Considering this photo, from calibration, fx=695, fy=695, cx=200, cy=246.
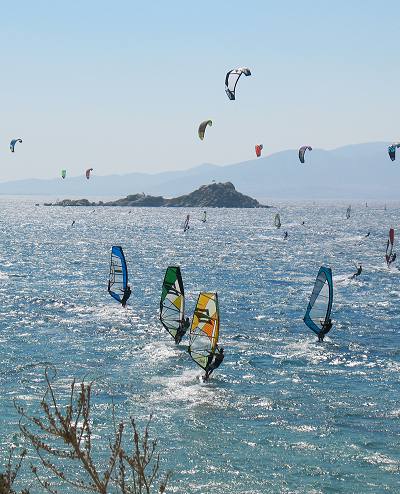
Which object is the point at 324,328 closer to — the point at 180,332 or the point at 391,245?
the point at 180,332

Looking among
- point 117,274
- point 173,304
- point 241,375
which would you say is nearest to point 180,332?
point 173,304

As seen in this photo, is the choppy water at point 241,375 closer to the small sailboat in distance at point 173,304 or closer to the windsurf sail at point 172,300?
the small sailboat in distance at point 173,304

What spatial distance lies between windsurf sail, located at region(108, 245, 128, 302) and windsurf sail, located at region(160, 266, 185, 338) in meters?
5.18

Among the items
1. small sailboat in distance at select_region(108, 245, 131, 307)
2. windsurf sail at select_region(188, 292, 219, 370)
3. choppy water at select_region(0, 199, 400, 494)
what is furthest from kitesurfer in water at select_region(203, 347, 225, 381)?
small sailboat in distance at select_region(108, 245, 131, 307)

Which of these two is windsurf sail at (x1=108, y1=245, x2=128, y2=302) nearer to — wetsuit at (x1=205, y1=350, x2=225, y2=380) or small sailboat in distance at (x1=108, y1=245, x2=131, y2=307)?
small sailboat in distance at (x1=108, y1=245, x2=131, y2=307)

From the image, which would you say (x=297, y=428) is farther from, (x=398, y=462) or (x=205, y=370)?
(x=205, y=370)

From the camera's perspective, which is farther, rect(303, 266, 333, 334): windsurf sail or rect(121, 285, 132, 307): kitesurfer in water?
rect(121, 285, 132, 307): kitesurfer in water

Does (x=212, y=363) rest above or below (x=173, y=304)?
below

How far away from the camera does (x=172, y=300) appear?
33.2 metres

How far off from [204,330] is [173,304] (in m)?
5.82

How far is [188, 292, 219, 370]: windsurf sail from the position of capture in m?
27.3

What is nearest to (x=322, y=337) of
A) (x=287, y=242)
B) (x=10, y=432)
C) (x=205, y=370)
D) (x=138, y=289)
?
(x=205, y=370)

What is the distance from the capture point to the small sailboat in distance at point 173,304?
3250cm

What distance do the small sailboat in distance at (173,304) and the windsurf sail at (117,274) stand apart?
17.1ft
